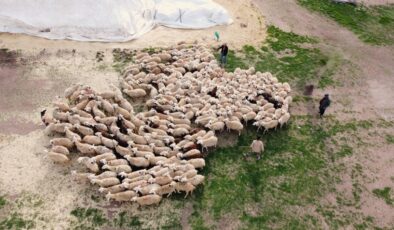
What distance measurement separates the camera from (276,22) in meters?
25.3

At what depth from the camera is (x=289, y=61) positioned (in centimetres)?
2212

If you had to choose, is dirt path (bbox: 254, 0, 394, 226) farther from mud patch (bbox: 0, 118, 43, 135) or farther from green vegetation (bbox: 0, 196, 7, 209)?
mud patch (bbox: 0, 118, 43, 135)

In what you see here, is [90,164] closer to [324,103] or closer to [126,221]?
[126,221]

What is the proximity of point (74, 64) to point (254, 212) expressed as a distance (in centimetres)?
1142

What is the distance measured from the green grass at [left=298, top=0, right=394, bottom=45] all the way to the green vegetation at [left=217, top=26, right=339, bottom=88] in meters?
3.41

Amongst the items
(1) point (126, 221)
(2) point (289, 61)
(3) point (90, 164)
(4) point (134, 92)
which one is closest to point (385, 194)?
(2) point (289, 61)

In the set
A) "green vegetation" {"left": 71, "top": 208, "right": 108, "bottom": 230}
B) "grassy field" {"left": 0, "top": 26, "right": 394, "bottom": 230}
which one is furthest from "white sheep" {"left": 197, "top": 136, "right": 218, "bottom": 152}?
"green vegetation" {"left": 71, "top": 208, "right": 108, "bottom": 230}

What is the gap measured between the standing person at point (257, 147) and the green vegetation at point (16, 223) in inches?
322

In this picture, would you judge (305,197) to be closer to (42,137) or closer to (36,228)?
(36,228)

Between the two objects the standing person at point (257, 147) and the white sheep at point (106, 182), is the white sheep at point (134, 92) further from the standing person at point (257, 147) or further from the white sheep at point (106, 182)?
the standing person at point (257, 147)

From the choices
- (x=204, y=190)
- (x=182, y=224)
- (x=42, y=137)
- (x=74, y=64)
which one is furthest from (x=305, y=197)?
(x=74, y=64)

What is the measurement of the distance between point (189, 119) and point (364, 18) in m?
15.2

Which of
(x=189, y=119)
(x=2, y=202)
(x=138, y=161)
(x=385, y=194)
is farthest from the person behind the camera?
(x=189, y=119)

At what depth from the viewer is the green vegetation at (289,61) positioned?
831 inches
